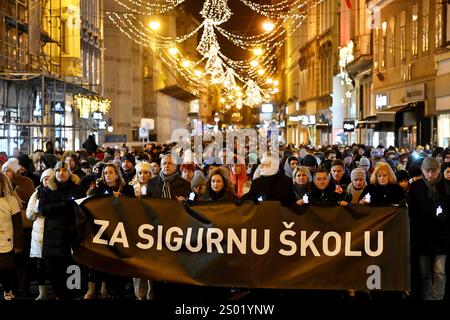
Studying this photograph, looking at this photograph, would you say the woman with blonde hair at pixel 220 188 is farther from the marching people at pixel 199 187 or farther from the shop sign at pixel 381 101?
the shop sign at pixel 381 101

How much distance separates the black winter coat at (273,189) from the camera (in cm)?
1032

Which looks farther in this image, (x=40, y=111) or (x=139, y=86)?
(x=139, y=86)

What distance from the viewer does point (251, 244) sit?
889 cm

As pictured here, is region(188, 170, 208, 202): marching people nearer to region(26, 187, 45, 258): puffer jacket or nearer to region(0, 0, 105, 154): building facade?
region(26, 187, 45, 258): puffer jacket

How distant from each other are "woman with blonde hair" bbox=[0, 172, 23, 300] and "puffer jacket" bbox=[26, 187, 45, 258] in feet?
1.14

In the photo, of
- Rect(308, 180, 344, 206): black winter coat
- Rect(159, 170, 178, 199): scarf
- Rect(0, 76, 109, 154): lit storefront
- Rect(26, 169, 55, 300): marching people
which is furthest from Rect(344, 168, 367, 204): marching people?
Rect(0, 76, 109, 154): lit storefront

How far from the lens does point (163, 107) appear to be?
76.5 metres

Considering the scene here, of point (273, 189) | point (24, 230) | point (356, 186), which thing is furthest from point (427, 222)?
point (24, 230)

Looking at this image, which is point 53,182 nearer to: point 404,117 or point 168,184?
point 168,184

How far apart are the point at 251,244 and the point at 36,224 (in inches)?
120

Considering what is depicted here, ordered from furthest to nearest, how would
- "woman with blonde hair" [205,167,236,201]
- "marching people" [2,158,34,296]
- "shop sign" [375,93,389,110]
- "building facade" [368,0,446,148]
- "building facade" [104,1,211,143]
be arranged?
"building facade" [104,1,211,143]
"shop sign" [375,93,389,110]
"building facade" [368,0,446,148]
"marching people" [2,158,34,296]
"woman with blonde hair" [205,167,236,201]

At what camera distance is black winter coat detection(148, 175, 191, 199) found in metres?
10.8

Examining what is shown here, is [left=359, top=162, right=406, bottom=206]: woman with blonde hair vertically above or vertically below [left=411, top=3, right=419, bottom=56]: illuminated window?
below

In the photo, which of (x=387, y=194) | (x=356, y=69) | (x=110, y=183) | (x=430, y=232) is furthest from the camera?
(x=356, y=69)
